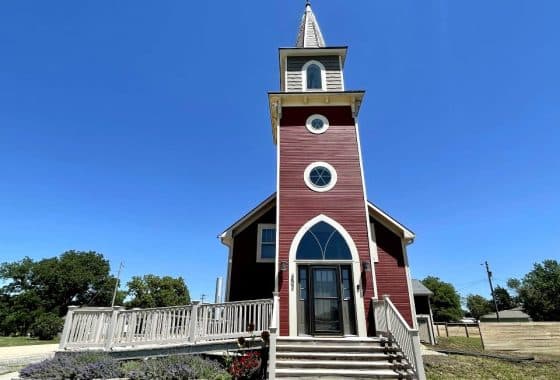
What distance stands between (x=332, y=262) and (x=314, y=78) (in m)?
7.44

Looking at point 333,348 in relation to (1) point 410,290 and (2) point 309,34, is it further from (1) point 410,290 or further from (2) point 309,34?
(2) point 309,34

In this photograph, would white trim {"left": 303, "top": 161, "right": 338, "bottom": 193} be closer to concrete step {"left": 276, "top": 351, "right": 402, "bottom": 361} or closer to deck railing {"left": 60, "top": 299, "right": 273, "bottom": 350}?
deck railing {"left": 60, "top": 299, "right": 273, "bottom": 350}

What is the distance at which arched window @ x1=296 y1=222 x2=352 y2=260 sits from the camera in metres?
9.37

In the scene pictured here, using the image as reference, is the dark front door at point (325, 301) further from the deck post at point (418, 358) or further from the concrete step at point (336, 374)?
the deck post at point (418, 358)

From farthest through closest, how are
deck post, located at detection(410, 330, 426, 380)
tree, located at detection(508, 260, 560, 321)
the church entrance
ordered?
1. tree, located at detection(508, 260, 560, 321)
2. the church entrance
3. deck post, located at detection(410, 330, 426, 380)

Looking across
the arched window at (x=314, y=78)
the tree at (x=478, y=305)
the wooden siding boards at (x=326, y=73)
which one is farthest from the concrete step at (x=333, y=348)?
the tree at (x=478, y=305)

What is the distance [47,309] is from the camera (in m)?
43.3

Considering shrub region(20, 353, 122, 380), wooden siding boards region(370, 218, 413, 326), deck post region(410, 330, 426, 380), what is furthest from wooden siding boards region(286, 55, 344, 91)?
shrub region(20, 353, 122, 380)

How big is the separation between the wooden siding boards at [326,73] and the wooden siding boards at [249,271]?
5645 millimetres

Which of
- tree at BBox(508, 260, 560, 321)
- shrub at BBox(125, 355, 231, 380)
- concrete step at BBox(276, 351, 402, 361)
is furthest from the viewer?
tree at BBox(508, 260, 560, 321)

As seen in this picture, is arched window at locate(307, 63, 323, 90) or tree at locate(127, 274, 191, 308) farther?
tree at locate(127, 274, 191, 308)

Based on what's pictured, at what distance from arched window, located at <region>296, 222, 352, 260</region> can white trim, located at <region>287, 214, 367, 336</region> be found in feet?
0.37

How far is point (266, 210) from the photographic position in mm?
11625

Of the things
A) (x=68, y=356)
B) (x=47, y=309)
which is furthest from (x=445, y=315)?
(x=47, y=309)
